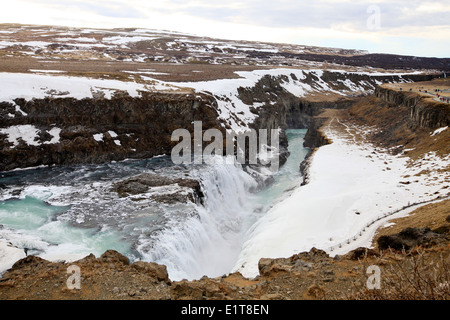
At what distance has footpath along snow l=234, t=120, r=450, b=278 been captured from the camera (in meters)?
19.3

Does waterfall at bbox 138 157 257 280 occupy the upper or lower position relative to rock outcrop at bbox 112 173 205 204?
lower

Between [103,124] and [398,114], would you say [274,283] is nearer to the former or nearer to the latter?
[103,124]

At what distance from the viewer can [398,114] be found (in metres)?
48.2

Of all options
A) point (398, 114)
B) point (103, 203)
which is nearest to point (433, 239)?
point (103, 203)

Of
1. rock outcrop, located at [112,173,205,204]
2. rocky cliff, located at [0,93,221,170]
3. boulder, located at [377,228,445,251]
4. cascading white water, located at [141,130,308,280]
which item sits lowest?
cascading white water, located at [141,130,308,280]

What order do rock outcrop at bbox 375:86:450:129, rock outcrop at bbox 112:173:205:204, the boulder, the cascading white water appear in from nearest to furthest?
the boulder
the cascading white water
rock outcrop at bbox 112:173:205:204
rock outcrop at bbox 375:86:450:129

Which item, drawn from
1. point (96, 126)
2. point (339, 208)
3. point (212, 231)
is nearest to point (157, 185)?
point (212, 231)

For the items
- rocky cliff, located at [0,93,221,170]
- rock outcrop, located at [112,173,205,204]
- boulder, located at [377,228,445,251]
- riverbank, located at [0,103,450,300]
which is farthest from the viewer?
rocky cliff, located at [0,93,221,170]

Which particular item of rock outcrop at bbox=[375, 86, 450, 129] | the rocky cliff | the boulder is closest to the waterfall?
the rocky cliff

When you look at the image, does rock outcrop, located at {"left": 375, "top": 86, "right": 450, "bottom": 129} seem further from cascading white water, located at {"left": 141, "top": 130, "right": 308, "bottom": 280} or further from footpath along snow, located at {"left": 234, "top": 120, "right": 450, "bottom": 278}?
cascading white water, located at {"left": 141, "top": 130, "right": 308, "bottom": 280}

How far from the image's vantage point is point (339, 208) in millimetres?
22938

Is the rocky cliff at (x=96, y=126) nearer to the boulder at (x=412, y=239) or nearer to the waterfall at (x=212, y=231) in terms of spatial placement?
the waterfall at (x=212, y=231)

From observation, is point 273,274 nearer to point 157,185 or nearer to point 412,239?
point 412,239

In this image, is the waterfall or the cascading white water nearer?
the waterfall
